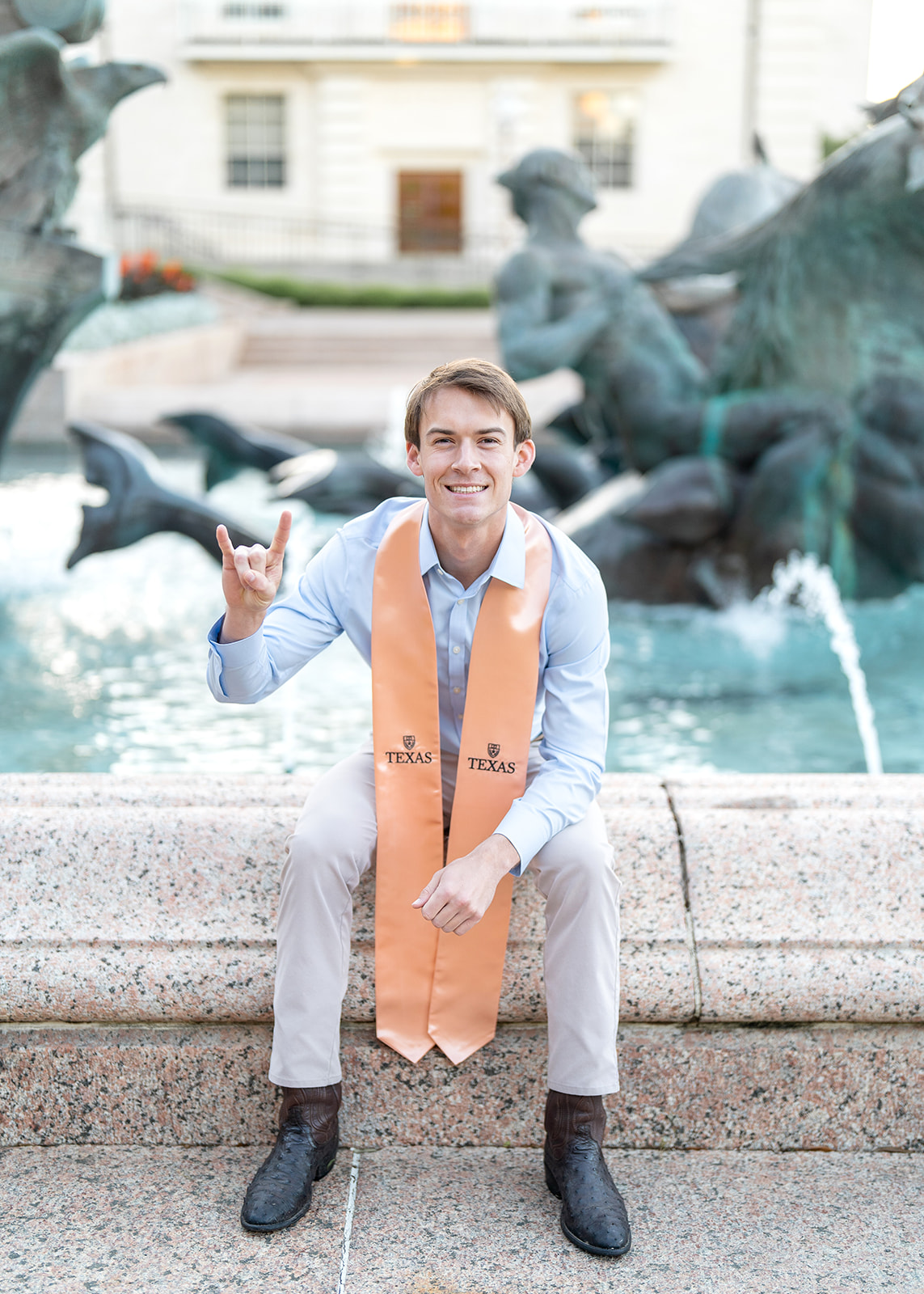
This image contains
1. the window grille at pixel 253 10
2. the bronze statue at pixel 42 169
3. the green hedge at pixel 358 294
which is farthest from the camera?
the window grille at pixel 253 10

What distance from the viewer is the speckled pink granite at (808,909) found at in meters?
2.31

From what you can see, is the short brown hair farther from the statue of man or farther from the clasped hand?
the statue of man

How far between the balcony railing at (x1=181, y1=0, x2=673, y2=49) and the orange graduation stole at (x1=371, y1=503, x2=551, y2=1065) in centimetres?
3001

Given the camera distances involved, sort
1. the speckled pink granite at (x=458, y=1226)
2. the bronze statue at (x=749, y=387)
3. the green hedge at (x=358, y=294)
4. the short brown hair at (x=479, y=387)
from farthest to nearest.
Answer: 1. the green hedge at (x=358, y=294)
2. the bronze statue at (x=749, y=387)
3. the short brown hair at (x=479, y=387)
4. the speckled pink granite at (x=458, y=1226)

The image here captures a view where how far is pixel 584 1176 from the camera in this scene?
213 centimetres

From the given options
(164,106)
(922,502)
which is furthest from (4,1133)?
(164,106)

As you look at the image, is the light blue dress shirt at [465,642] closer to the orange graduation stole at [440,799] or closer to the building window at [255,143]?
the orange graduation stole at [440,799]

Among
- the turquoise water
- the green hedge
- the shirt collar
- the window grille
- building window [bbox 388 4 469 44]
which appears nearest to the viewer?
the shirt collar

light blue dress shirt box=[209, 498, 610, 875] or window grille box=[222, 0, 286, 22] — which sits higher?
light blue dress shirt box=[209, 498, 610, 875]

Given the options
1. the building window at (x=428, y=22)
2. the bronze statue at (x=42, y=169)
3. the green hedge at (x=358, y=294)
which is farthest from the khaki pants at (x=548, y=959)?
the building window at (x=428, y=22)

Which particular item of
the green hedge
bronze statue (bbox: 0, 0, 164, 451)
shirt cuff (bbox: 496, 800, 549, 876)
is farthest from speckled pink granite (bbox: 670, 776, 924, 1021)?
the green hedge

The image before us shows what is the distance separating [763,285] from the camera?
6.00 metres

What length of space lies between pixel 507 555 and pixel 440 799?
1.50ft

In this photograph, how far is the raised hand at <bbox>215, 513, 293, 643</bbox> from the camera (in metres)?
2.18
